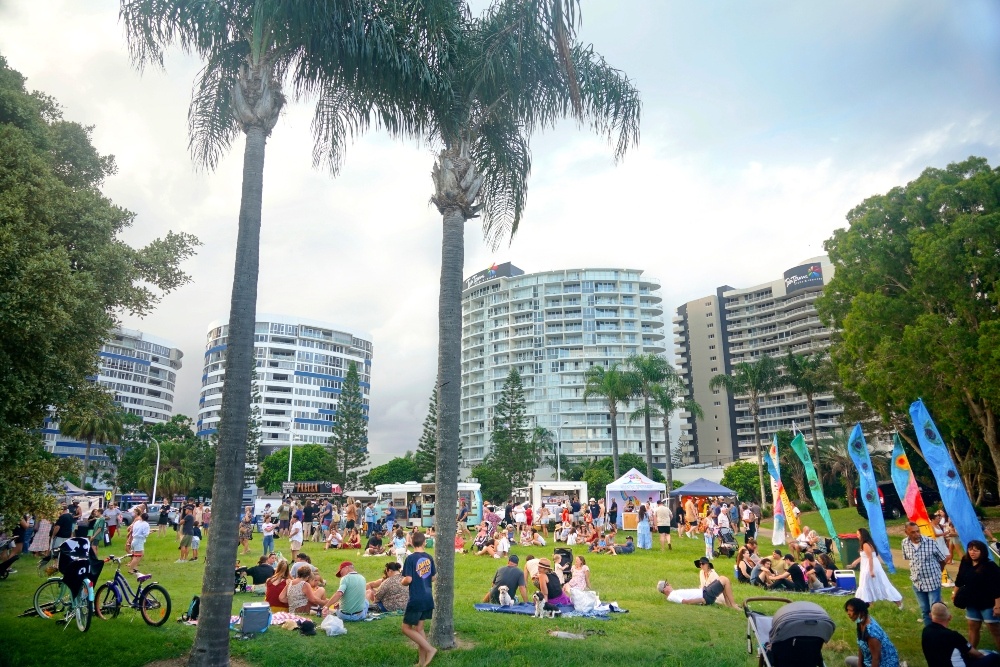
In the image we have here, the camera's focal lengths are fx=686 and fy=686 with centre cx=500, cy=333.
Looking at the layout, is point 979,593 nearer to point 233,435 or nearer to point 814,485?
point 233,435

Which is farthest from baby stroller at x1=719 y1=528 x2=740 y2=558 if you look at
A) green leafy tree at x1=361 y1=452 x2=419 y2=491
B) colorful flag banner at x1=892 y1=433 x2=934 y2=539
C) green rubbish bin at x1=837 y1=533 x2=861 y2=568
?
green leafy tree at x1=361 y1=452 x2=419 y2=491

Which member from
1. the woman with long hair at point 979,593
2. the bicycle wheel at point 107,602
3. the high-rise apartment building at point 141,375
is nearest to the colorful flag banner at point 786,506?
the woman with long hair at point 979,593

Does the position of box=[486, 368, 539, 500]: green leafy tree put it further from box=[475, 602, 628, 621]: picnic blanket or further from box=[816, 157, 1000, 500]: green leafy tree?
box=[475, 602, 628, 621]: picnic blanket

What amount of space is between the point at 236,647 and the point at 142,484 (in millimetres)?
66106

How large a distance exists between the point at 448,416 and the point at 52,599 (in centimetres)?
671

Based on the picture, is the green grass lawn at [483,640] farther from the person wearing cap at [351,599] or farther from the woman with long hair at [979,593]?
the woman with long hair at [979,593]

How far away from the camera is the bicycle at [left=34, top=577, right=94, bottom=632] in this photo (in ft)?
31.5

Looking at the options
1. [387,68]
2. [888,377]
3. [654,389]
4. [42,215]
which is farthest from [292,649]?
[654,389]

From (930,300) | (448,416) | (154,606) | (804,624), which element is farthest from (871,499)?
(930,300)

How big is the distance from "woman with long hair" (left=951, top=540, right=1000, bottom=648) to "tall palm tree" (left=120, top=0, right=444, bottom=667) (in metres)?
8.90

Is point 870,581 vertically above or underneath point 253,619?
above

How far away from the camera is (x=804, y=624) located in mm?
6750

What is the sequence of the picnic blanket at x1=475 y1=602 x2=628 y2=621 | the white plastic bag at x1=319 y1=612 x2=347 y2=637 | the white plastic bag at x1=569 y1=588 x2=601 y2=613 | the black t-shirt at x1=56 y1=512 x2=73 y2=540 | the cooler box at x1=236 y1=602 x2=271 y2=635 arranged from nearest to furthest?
the cooler box at x1=236 y1=602 x2=271 y2=635, the white plastic bag at x1=319 y1=612 x2=347 y2=637, the picnic blanket at x1=475 y1=602 x2=628 y2=621, the white plastic bag at x1=569 y1=588 x2=601 y2=613, the black t-shirt at x1=56 y1=512 x2=73 y2=540

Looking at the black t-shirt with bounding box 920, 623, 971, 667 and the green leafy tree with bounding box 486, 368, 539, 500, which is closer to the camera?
the black t-shirt with bounding box 920, 623, 971, 667
